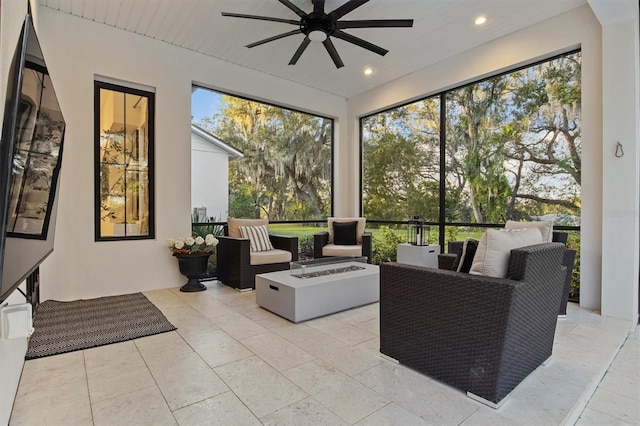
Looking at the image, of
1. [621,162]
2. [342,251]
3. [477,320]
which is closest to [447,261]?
[477,320]

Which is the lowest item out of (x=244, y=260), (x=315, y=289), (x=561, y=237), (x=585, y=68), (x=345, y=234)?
(x=315, y=289)

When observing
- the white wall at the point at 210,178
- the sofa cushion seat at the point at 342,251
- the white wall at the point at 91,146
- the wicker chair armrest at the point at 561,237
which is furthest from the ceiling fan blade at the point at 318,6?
the wicker chair armrest at the point at 561,237

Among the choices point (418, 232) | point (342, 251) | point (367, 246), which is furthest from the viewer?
point (367, 246)

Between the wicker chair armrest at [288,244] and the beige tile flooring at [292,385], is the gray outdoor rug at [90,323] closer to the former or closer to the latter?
the beige tile flooring at [292,385]

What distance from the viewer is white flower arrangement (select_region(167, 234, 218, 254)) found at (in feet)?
13.2

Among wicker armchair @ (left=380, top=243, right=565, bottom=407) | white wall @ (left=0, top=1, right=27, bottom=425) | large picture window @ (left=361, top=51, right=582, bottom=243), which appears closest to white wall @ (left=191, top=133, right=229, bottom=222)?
large picture window @ (left=361, top=51, right=582, bottom=243)

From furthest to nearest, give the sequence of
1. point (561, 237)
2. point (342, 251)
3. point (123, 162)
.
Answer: point (342, 251)
point (123, 162)
point (561, 237)

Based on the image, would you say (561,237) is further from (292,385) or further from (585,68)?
(292,385)

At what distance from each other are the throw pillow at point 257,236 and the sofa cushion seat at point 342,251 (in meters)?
0.87

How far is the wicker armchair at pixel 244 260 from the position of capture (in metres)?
4.09

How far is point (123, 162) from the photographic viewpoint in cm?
418

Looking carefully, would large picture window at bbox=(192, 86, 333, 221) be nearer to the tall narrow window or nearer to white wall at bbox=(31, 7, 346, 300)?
white wall at bbox=(31, 7, 346, 300)

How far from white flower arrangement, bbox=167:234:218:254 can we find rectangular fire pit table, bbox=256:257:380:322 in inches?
43.0

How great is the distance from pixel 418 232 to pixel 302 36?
10.2 feet
